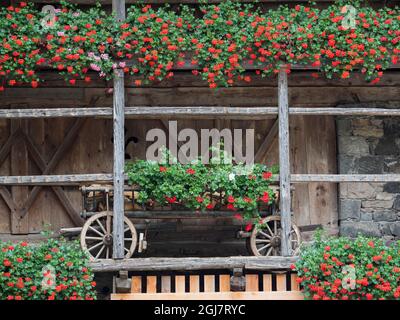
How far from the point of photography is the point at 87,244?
37.2 feet

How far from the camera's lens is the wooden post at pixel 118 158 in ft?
34.6

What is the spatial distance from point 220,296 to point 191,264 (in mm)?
533

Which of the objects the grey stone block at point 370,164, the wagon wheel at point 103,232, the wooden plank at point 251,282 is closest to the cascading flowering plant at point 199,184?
the wagon wheel at point 103,232

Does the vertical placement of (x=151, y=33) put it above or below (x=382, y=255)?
above

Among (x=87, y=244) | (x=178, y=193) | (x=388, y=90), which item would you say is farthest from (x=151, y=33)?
(x=388, y=90)

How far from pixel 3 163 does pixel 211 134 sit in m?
3.03

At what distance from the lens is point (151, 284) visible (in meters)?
10.5

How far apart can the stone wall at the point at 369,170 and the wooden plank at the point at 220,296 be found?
203cm

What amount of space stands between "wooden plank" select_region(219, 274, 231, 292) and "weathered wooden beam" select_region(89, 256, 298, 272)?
4.7 inches

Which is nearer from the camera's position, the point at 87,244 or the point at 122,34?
the point at 122,34

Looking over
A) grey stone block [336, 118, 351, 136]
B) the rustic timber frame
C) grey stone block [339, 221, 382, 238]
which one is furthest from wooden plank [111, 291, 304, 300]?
grey stone block [336, 118, 351, 136]

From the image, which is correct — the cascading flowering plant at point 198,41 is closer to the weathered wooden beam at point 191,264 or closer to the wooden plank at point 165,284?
the weathered wooden beam at point 191,264

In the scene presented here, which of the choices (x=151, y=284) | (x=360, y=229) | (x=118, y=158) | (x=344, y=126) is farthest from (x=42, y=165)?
(x=360, y=229)
